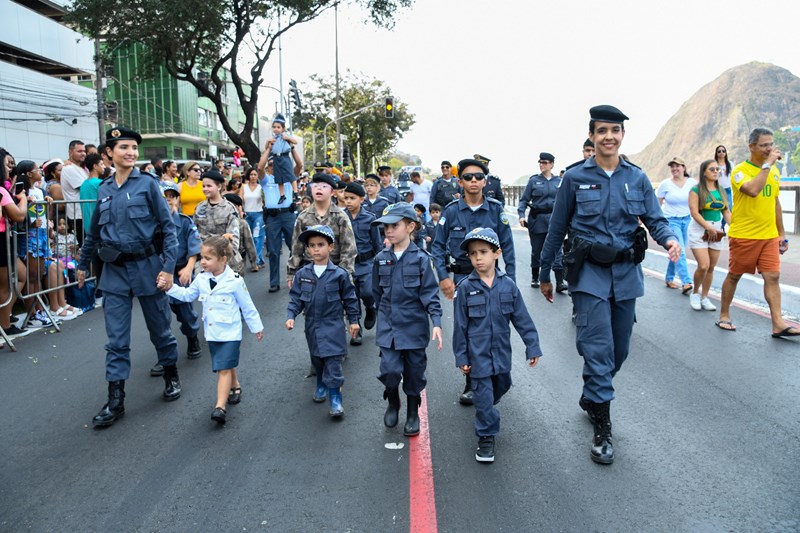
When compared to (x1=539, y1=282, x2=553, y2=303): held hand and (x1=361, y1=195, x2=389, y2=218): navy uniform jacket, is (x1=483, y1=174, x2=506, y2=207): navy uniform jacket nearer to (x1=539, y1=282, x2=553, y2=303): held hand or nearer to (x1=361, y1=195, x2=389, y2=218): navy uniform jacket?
(x1=361, y1=195, x2=389, y2=218): navy uniform jacket

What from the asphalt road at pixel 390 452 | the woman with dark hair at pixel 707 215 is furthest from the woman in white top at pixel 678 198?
the asphalt road at pixel 390 452

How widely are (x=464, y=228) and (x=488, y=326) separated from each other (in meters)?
1.51

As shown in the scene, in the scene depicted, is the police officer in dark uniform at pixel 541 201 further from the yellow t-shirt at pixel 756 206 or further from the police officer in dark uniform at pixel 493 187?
the yellow t-shirt at pixel 756 206

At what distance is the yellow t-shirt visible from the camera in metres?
6.88

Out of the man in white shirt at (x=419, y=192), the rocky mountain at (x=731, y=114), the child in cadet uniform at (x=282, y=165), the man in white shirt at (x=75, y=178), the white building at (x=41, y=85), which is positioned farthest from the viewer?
the rocky mountain at (x=731, y=114)

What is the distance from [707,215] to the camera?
335 inches

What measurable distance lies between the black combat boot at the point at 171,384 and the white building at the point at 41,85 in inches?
980

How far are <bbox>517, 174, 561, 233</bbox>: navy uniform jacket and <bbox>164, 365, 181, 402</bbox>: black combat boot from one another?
5.97 metres

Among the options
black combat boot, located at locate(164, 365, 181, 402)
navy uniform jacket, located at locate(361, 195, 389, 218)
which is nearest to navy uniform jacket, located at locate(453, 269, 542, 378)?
black combat boot, located at locate(164, 365, 181, 402)

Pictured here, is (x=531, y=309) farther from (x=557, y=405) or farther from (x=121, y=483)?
(x=121, y=483)

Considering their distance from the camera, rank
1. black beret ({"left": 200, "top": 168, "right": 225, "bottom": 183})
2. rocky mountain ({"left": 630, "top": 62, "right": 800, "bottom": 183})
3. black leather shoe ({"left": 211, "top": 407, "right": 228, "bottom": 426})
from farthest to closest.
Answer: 1. rocky mountain ({"left": 630, "top": 62, "right": 800, "bottom": 183})
2. black beret ({"left": 200, "top": 168, "right": 225, "bottom": 183})
3. black leather shoe ({"left": 211, "top": 407, "right": 228, "bottom": 426})

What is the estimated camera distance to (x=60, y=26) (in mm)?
32062

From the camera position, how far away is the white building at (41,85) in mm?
26859

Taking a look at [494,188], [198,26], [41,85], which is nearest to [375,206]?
[494,188]
